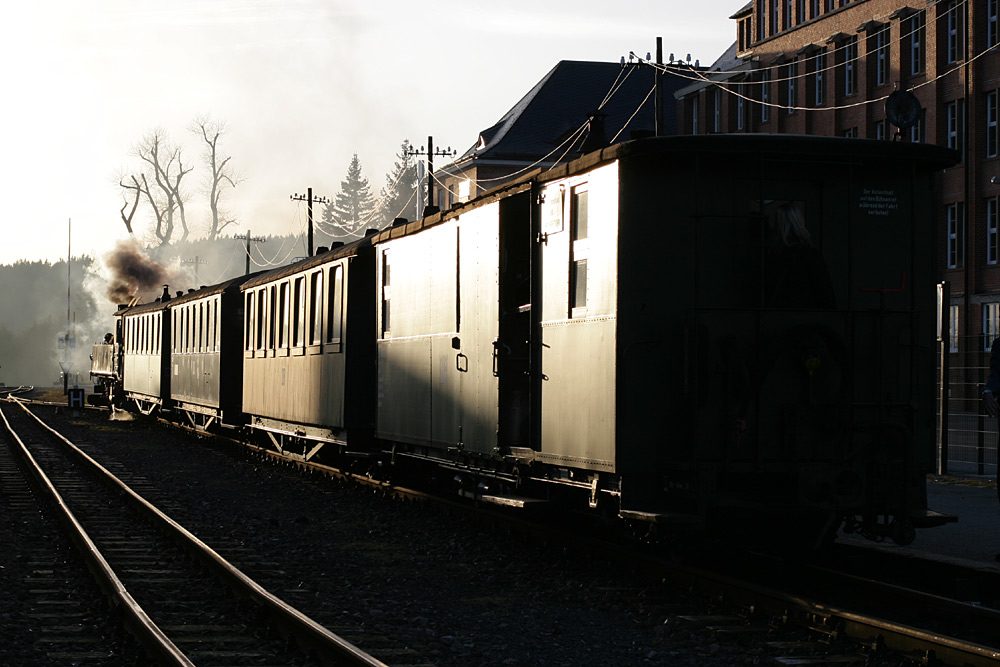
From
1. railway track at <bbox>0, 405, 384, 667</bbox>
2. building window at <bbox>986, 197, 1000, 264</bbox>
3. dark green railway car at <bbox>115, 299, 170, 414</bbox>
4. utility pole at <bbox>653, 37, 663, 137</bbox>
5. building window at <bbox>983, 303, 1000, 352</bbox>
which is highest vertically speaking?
utility pole at <bbox>653, 37, 663, 137</bbox>

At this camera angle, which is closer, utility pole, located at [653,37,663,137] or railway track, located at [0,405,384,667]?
railway track, located at [0,405,384,667]

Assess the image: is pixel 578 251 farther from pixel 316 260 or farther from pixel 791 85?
pixel 791 85

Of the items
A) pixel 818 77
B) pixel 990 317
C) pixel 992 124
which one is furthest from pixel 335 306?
pixel 818 77

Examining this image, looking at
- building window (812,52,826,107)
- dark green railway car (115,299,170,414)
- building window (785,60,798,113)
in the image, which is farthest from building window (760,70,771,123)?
dark green railway car (115,299,170,414)

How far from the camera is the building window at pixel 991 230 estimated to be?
39.8 meters

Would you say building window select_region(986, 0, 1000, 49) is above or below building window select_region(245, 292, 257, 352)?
above

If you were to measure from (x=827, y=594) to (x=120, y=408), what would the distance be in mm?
36956

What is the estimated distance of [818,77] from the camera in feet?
156

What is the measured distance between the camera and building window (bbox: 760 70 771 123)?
5034 cm

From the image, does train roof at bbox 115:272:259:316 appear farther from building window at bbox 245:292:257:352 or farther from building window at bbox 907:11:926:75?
Result: building window at bbox 907:11:926:75

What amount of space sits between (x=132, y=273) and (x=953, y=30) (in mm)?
48512

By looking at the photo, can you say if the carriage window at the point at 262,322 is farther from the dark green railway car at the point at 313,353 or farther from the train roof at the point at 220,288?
the train roof at the point at 220,288

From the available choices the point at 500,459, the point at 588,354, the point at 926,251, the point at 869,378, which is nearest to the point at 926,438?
the point at 869,378

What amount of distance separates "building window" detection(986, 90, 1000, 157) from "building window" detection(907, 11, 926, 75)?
339 cm
